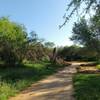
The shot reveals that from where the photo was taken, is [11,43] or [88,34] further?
[88,34]

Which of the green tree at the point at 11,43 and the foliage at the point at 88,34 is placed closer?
the green tree at the point at 11,43

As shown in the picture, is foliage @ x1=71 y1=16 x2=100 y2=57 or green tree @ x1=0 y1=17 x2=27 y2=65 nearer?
green tree @ x1=0 y1=17 x2=27 y2=65

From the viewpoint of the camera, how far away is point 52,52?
50.1 m

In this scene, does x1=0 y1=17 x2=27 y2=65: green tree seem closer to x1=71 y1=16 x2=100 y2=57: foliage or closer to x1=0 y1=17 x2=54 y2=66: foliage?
x1=0 y1=17 x2=54 y2=66: foliage

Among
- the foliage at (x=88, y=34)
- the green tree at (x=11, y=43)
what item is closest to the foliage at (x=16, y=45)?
the green tree at (x=11, y=43)

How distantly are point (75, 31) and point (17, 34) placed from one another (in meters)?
12.9

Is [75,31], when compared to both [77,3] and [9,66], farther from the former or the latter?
[77,3]

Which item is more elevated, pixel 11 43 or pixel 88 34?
pixel 88 34

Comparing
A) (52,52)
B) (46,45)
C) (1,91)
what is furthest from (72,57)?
(1,91)

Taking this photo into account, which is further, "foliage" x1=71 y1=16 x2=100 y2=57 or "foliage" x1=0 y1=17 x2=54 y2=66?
"foliage" x1=71 y1=16 x2=100 y2=57

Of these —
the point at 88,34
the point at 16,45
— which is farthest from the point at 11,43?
the point at 88,34

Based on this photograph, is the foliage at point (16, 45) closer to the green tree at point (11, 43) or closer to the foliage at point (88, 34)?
the green tree at point (11, 43)

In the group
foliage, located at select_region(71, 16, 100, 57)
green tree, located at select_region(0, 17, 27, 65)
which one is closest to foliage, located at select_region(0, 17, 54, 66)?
green tree, located at select_region(0, 17, 27, 65)

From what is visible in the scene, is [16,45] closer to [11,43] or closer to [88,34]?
[11,43]
